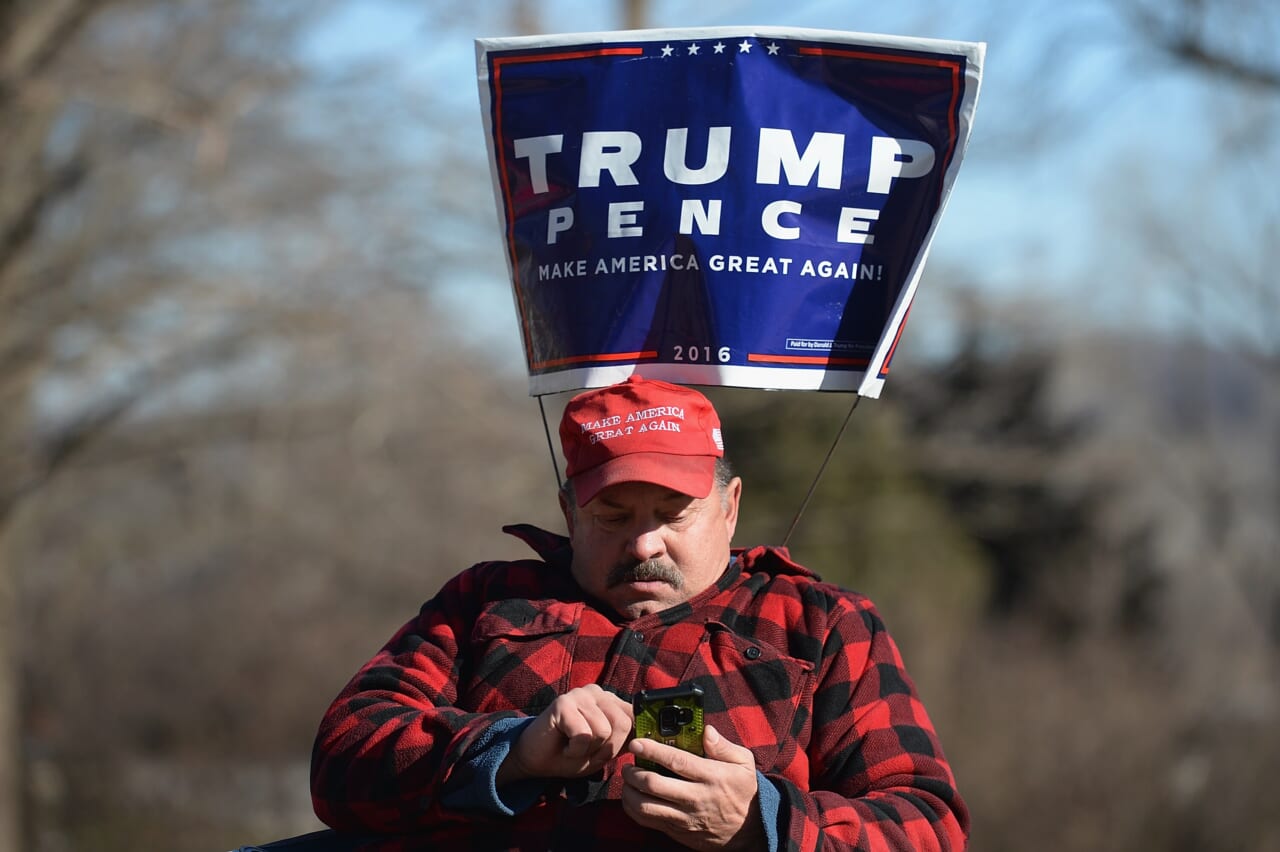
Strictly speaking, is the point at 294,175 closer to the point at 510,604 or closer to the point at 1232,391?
the point at 510,604

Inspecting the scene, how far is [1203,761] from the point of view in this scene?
11.2 metres

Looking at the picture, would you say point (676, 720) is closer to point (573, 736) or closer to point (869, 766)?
point (573, 736)

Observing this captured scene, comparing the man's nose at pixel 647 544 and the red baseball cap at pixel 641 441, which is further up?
the red baseball cap at pixel 641 441

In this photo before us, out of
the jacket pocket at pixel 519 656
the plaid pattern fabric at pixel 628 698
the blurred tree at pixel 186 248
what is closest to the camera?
the plaid pattern fabric at pixel 628 698

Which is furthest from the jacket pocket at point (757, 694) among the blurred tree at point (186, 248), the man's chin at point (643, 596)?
the blurred tree at point (186, 248)

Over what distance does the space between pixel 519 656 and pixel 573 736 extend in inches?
13.6

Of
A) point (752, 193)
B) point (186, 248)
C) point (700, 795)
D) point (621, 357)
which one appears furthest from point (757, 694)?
point (186, 248)

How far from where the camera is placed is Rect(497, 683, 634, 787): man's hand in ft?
7.25

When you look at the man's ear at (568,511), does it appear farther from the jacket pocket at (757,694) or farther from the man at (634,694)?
the jacket pocket at (757,694)

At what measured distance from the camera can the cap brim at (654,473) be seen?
2.55 metres

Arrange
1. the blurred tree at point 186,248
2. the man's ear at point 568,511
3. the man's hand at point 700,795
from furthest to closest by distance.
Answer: the blurred tree at point 186,248 < the man's ear at point 568,511 < the man's hand at point 700,795

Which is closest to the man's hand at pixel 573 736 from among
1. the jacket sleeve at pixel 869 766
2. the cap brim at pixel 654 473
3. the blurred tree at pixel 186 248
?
the jacket sleeve at pixel 869 766

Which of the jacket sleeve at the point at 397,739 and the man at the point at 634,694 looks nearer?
the man at the point at 634,694

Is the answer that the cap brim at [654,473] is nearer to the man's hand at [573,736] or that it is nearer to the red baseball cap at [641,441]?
the red baseball cap at [641,441]
